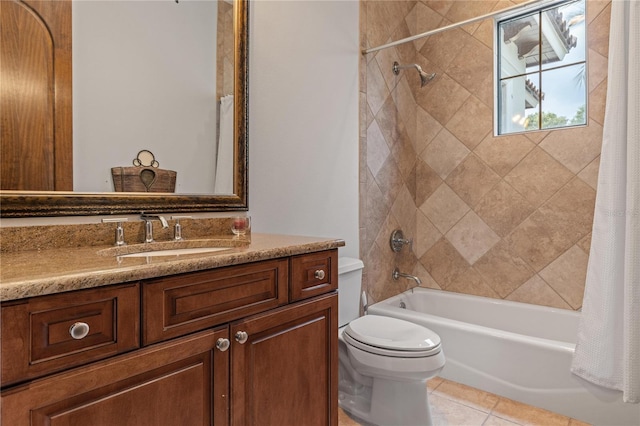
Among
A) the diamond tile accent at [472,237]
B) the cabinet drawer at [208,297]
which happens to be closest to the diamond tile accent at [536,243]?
the diamond tile accent at [472,237]

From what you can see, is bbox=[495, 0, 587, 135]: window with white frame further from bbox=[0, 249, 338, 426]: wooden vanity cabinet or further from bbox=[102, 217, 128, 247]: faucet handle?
bbox=[102, 217, 128, 247]: faucet handle

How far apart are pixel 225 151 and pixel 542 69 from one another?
2248mm

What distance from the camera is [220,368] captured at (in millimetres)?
856

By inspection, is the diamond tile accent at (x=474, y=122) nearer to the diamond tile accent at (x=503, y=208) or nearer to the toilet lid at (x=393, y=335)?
the diamond tile accent at (x=503, y=208)

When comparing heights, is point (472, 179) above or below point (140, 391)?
above

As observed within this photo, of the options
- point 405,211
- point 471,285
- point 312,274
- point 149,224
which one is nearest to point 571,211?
point 471,285

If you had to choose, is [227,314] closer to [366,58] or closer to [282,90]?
[282,90]

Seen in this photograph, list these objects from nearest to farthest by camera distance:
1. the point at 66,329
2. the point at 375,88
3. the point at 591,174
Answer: the point at 66,329
the point at 591,174
the point at 375,88

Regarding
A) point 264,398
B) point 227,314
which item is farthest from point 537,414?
point 227,314

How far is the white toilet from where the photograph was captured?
147cm

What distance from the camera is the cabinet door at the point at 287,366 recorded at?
35.9 inches

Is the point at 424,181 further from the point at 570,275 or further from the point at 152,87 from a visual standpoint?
the point at 152,87

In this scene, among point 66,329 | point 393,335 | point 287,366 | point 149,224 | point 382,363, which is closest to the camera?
point 66,329

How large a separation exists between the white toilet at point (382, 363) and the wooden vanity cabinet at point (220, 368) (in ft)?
1.20
